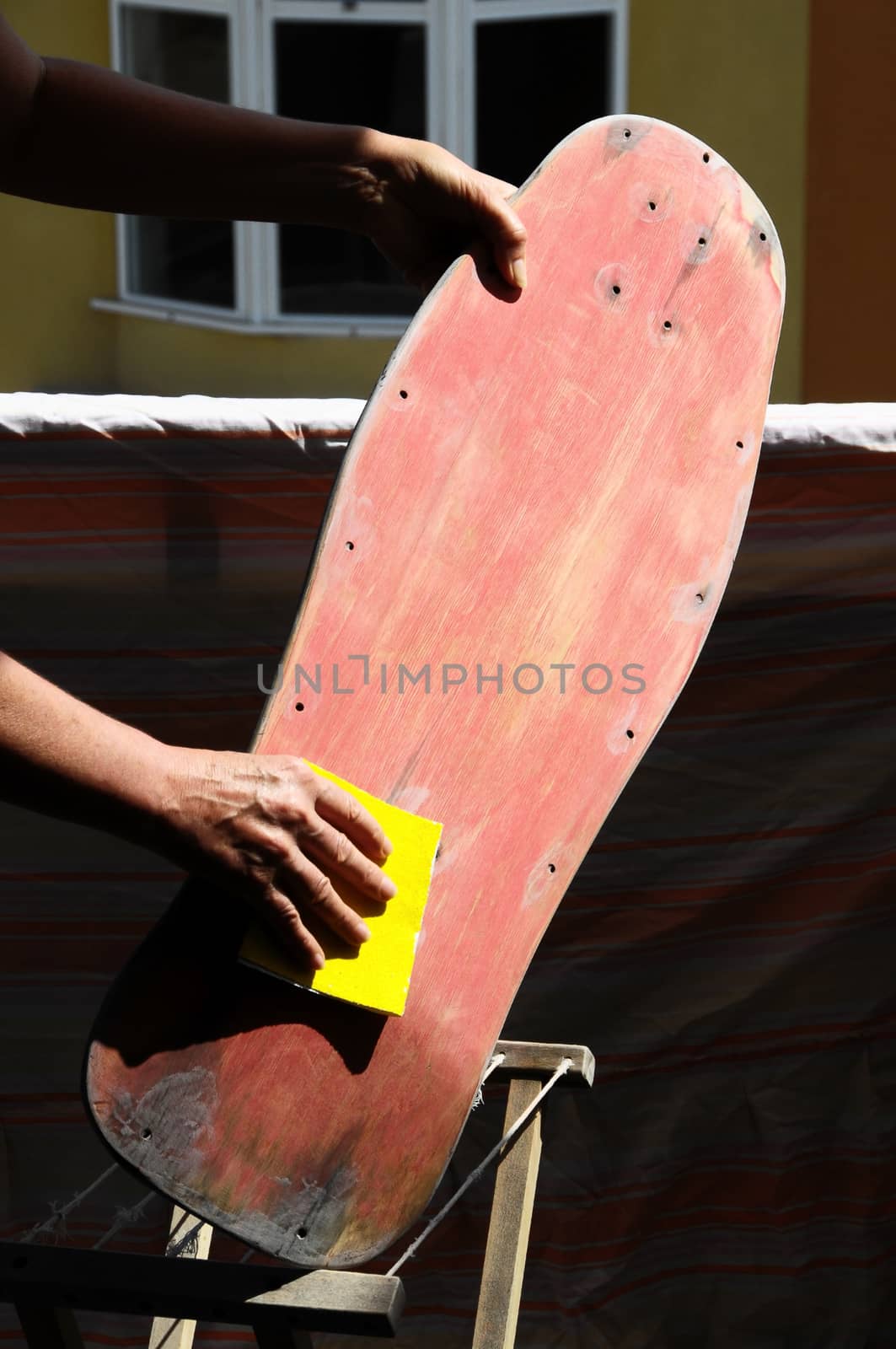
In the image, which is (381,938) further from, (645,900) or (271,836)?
(645,900)

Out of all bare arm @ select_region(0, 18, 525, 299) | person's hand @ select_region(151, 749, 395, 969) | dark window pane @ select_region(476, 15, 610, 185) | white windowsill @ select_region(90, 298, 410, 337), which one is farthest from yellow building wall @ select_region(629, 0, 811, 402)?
person's hand @ select_region(151, 749, 395, 969)

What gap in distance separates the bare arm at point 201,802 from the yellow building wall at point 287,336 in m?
4.38

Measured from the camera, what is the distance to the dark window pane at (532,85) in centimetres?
574

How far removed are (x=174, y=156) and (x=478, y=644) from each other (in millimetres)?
654

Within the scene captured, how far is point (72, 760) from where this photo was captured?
1.15 m

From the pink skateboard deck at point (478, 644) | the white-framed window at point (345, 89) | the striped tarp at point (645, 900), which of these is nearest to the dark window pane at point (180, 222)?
the white-framed window at point (345, 89)

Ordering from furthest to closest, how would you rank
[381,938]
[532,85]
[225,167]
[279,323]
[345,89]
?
[279,323] → [345,89] → [532,85] → [225,167] → [381,938]

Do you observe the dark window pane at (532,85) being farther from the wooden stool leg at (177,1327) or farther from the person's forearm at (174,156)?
the wooden stool leg at (177,1327)

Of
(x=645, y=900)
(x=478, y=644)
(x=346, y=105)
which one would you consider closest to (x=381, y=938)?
(x=478, y=644)

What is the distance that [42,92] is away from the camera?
5.01 ft

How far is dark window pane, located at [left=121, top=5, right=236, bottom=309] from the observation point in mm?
6184

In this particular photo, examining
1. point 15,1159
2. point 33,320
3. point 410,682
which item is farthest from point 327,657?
point 33,320

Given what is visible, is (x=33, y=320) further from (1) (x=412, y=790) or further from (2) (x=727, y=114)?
(1) (x=412, y=790)

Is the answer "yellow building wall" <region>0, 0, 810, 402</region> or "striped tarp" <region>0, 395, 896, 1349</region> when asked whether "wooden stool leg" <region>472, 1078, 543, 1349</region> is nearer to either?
"striped tarp" <region>0, 395, 896, 1349</region>
